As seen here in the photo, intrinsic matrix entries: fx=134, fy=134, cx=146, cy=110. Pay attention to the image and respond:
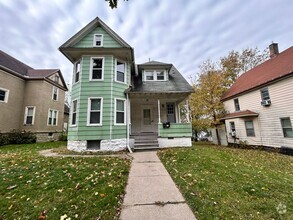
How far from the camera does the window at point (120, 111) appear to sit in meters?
8.81

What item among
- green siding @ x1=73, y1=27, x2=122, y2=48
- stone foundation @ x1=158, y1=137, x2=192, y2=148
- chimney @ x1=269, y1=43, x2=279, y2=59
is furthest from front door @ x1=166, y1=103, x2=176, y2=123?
chimney @ x1=269, y1=43, x2=279, y2=59

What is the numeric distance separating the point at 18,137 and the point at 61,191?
1420 centimetres

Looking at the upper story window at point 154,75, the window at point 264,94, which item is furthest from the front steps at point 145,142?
the window at point 264,94

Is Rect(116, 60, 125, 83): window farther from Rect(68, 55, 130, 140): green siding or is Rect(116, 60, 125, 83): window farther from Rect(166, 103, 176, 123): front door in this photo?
Rect(166, 103, 176, 123): front door

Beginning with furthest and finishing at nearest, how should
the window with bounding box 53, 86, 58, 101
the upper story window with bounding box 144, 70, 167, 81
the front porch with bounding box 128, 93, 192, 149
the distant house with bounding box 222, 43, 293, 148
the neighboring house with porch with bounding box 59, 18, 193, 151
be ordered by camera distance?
the window with bounding box 53, 86, 58, 101 < the upper story window with bounding box 144, 70, 167, 81 < the front porch with bounding box 128, 93, 192, 149 < the distant house with bounding box 222, 43, 293, 148 < the neighboring house with porch with bounding box 59, 18, 193, 151

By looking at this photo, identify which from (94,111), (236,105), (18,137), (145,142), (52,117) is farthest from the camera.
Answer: (52,117)

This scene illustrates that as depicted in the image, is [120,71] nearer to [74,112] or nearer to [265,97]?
[74,112]

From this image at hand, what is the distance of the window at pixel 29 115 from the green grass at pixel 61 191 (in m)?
11.9

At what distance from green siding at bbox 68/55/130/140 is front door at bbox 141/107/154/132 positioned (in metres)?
2.50

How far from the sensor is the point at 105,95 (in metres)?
8.62

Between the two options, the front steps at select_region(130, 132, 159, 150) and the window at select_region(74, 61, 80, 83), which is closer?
the front steps at select_region(130, 132, 159, 150)

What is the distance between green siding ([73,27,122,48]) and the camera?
9.14 m

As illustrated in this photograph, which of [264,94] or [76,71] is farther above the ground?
[76,71]

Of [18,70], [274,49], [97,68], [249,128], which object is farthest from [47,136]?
[274,49]
